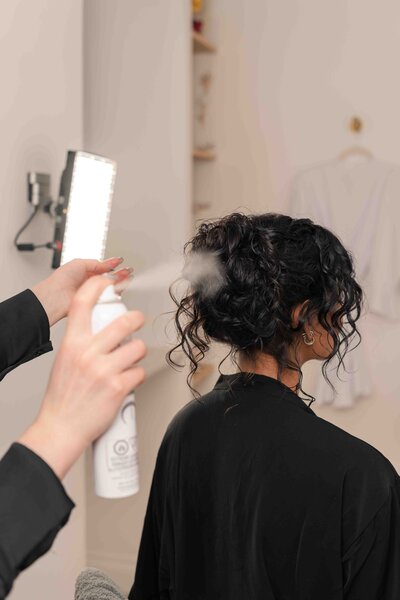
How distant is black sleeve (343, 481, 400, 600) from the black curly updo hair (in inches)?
11.8

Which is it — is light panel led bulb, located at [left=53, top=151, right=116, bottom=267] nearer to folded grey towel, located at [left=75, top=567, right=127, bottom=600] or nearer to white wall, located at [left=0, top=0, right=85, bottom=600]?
white wall, located at [left=0, top=0, right=85, bottom=600]

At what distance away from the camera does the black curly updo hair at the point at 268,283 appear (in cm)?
126

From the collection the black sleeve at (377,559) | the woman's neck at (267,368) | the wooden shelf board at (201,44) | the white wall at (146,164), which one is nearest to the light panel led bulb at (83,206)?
the woman's neck at (267,368)

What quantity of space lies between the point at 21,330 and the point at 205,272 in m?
0.35

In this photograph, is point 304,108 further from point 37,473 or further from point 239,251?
point 37,473

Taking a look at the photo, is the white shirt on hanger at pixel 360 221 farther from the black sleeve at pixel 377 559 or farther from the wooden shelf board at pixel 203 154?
the black sleeve at pixel 377 559

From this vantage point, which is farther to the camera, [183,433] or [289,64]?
[289,64]

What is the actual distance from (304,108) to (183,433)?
2.38 metres

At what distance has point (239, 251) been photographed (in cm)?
127

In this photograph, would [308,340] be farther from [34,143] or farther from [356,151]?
[356,151]

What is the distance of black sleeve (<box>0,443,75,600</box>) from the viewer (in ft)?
2.02

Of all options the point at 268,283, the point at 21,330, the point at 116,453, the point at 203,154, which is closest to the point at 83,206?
the point at 21,330

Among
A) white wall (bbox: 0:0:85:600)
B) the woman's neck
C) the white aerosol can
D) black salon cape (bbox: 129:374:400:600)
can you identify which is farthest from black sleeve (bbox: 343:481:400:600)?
white wall (bbox: 0:0:85:600)

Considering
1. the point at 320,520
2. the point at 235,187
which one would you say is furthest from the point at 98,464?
the point at 235,187
